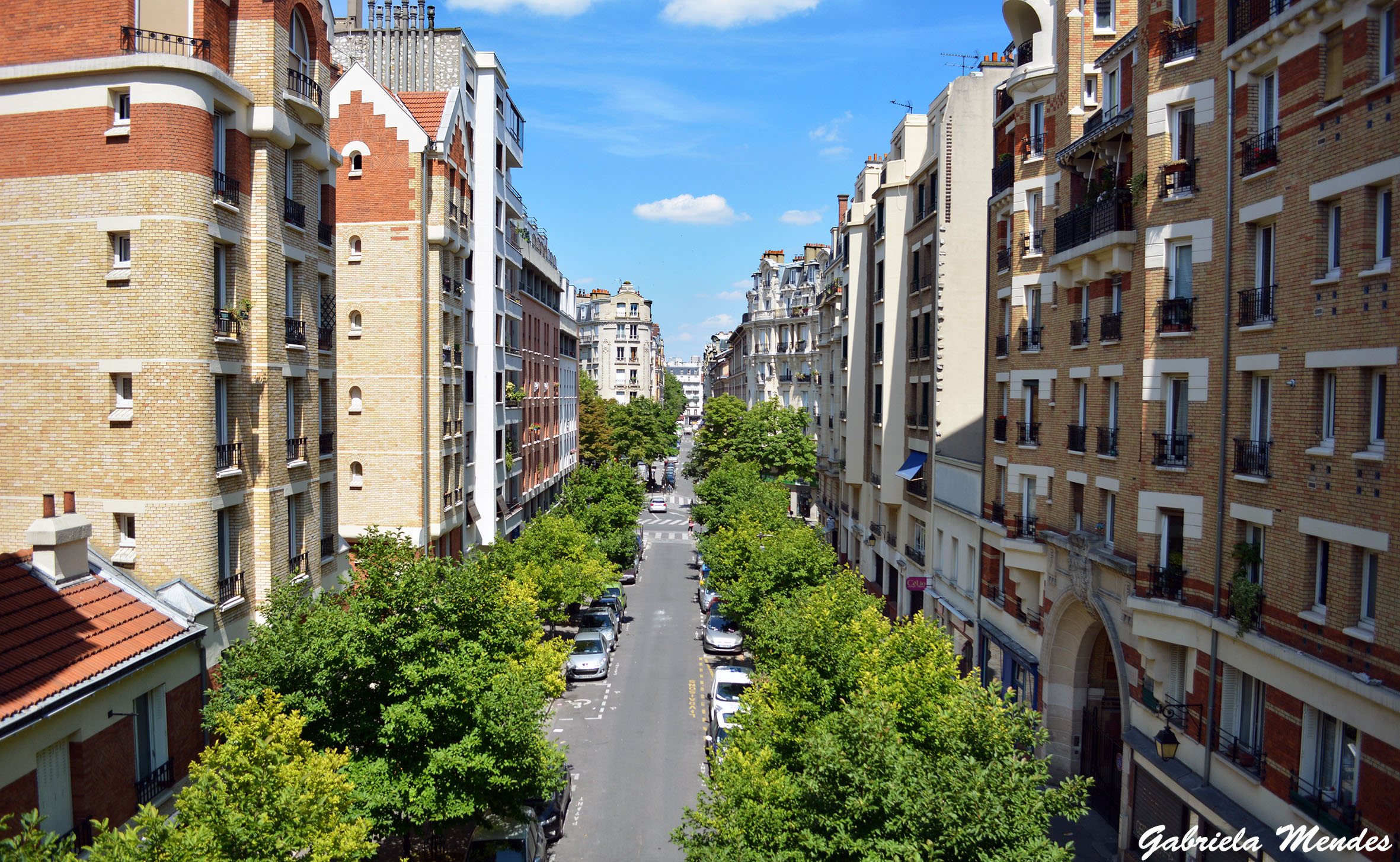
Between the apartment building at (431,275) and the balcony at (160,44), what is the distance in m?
15.8

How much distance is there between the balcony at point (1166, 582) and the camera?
20.7m

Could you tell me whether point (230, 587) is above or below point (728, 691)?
above

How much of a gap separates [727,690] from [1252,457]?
1975 cm

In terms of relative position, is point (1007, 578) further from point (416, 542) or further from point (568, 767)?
point (416, 542)

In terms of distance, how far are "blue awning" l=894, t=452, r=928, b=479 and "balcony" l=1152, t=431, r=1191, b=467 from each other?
63.2 feet

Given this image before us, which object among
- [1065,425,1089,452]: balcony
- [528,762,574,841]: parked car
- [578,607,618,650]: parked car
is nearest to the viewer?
[528,762,574,841]: parked car

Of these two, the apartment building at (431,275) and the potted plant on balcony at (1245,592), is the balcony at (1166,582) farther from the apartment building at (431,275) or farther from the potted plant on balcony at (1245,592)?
the apartment building at (431,275)

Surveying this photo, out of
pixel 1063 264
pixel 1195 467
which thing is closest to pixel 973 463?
pixel 1063 264

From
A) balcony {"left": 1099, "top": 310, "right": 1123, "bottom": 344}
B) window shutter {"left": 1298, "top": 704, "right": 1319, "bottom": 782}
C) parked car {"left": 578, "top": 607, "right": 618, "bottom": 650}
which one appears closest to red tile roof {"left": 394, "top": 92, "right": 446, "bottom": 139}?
parked car {"left": 578, "top": 607, "right": 618, "bottom": 650}

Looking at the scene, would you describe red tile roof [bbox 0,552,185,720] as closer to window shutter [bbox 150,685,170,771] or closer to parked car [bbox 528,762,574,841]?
window shutter [bbox 150,685,170,771]

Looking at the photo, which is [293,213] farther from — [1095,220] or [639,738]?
[1095,220]

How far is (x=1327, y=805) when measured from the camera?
1555 centimetres

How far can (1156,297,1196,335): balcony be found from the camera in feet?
67.4

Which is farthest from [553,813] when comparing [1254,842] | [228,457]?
[1254,842]
